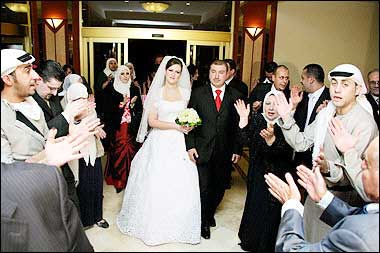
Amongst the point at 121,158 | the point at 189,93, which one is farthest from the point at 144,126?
the point at 121,158

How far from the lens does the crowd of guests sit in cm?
84

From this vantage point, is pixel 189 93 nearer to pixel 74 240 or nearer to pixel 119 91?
pixel 119 91

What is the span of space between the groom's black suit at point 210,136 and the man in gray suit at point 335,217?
957mm

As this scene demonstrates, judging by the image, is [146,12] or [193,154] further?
[146,12]

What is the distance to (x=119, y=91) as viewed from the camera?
2.62 meters

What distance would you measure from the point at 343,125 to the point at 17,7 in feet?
12.2

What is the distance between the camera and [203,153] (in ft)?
6.20

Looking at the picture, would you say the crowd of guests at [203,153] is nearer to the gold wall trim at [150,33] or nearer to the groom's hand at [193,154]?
the groom's hand at [193,154]

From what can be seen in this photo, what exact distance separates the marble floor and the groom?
11 centimetres

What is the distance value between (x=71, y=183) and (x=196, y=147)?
0.67 metres

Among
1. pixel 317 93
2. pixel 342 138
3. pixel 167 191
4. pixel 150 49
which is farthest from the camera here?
pixel 150 49

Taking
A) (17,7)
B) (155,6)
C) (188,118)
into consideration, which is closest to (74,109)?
(188,118)

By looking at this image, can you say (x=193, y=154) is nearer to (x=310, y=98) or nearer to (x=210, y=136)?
(x=210, y=136)

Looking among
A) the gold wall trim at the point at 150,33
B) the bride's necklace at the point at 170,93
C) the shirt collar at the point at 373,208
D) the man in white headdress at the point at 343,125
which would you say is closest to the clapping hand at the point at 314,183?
the shirt collar at the point at 373,208
